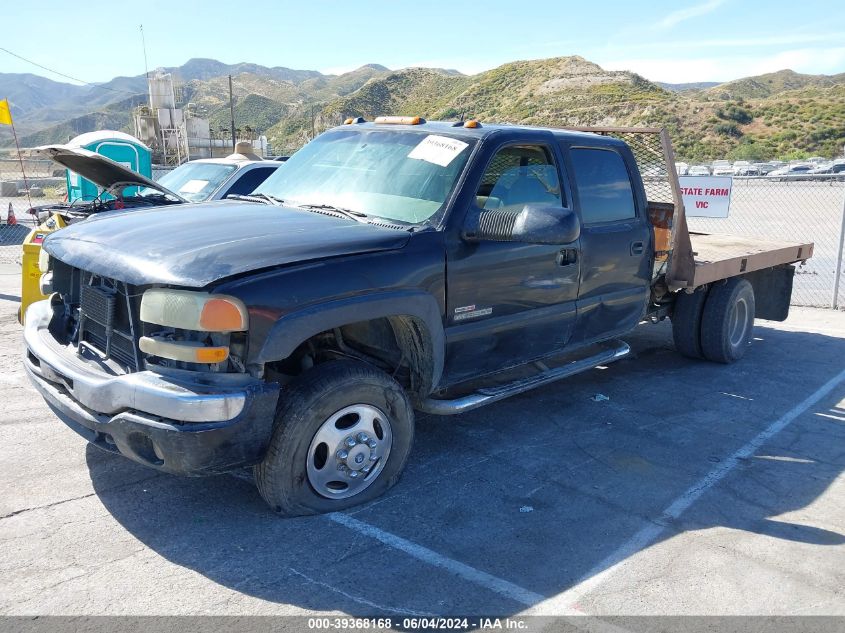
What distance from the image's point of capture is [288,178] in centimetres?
499

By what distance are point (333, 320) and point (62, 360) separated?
1.45 meters

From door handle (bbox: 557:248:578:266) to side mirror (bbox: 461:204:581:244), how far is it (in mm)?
612

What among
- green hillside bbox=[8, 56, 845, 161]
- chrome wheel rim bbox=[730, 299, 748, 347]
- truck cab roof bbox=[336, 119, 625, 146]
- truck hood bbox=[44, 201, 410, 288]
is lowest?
chrome wheel rim bbox=[730, 299, 748, 347]

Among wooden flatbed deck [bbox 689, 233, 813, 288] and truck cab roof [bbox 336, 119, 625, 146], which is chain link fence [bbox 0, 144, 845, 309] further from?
truck cab roof [bbox 336, 119, 625, 146]

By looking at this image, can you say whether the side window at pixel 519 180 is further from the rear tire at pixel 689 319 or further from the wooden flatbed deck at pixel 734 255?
the rear tire at pixel 689 319

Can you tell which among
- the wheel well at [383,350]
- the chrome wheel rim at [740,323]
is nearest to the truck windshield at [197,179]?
the wheel well at [383,350]

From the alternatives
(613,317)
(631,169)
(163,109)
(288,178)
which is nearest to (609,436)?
(613,317)

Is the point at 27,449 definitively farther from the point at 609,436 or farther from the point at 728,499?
the point at 728,499

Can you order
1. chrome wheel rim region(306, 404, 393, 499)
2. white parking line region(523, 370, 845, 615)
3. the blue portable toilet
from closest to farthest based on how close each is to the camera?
white parking line region(523, 370, 845, 615)
chrome wheel rim region(306, 404, 393, 499)
the blue portable toilet

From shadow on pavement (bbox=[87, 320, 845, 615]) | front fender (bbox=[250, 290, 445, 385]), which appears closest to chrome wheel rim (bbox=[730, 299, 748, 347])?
shadow on pavement (bbox=[87, 320, 845, 615])

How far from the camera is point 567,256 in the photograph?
489 centimetres

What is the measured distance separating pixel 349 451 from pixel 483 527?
782 mm

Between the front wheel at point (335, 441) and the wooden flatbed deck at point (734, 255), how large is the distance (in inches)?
135

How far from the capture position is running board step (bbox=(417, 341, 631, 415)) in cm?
423
